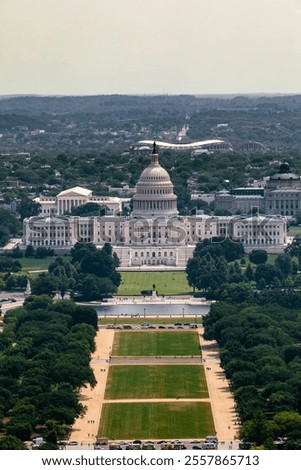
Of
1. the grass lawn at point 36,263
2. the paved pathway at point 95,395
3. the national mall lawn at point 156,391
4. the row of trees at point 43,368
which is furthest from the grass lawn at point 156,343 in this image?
the grass lawn at point 36,263

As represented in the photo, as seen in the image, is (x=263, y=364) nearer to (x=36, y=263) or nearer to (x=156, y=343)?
(x=156, y=343)

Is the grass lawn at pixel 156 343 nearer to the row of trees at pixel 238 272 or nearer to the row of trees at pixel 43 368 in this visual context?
the row of trees at pixel 43 368

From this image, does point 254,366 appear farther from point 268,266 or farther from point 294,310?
point 268,266

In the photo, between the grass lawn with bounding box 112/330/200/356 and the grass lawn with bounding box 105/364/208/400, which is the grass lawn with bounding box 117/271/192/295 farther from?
the grass lawn with bounding box 105/364/208/400

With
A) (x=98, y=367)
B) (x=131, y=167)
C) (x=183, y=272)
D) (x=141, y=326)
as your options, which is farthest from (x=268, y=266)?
(x=131, y=167)

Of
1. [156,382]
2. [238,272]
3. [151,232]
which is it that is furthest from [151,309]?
[151,232]

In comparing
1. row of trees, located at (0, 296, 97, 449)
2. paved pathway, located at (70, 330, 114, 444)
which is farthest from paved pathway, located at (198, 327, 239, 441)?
row of trees, located at (0, 296, 97, 449)
